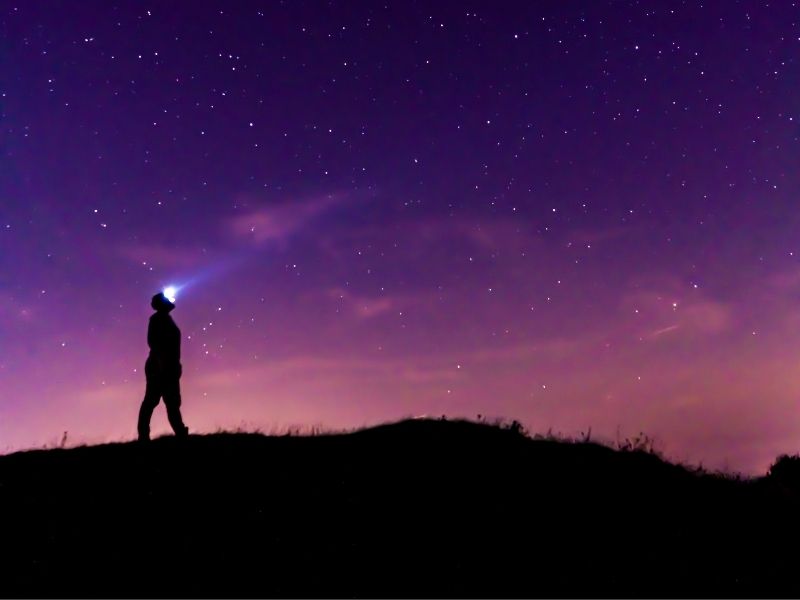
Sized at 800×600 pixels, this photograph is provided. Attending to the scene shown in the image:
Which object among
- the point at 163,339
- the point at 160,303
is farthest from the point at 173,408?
the point at 160,303

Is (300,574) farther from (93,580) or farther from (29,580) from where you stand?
(29,580)

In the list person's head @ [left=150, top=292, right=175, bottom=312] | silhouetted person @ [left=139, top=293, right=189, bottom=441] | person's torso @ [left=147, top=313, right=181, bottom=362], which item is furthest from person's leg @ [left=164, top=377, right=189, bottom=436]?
person's head @ [left=150, top=292, right=175, bottom=312]

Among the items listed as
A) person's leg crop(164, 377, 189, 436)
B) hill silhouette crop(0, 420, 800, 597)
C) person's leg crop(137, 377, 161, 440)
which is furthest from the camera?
person's leg crop(164, 377, 189, 436)

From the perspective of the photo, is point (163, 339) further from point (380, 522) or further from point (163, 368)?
point (380, 522)

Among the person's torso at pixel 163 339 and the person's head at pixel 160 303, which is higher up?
→ the person's head at pixel 160 303

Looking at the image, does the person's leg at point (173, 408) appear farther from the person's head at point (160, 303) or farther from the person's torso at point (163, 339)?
the person's head at point (160, 303)

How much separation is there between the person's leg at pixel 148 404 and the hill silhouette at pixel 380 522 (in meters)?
0.45

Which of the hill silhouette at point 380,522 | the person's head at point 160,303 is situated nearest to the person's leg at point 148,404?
the hill silhouette at point 380,522

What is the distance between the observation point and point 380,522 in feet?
25.2

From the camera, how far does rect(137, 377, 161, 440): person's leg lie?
1166 cm

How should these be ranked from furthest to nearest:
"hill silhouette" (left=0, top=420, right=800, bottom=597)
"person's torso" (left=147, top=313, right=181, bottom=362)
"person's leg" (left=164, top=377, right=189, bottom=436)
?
"person's torso" (left=147, top=313, right=181, bottom=362) < "person's leg" (left=164, top=377, right=189, bottom=436) < "hill silhouette" (left=0, top=420, right=800, bottom=597)

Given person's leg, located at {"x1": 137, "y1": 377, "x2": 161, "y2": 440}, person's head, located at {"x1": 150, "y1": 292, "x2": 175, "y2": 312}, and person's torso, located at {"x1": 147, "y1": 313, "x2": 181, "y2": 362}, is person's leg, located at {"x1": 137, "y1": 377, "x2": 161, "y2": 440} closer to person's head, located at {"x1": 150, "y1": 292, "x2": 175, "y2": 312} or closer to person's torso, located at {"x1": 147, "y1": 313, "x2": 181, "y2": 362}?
person's torso, located at {"x1": 147, "y1": 313, "x2": 181, "y2": 362}

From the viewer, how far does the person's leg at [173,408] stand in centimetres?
1183

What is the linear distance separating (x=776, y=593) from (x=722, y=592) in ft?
2.38
